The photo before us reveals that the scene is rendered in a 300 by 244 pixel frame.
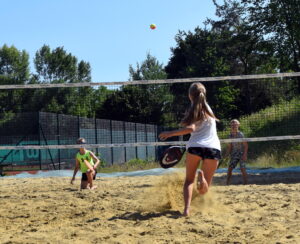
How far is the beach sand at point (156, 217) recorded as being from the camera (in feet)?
14.7

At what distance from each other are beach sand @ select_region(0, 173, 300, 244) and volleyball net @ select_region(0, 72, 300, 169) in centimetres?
219

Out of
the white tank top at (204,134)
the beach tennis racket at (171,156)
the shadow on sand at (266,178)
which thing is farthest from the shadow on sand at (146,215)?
the shadow on sand at (266,178)

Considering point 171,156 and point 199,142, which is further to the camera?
point 171,156

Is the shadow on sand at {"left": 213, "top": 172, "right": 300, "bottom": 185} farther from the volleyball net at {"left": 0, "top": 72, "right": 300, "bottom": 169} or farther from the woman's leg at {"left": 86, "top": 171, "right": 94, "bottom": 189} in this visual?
the woman's leg at {"left": 86, "top": 171, "right": 94, "bottom": 189}

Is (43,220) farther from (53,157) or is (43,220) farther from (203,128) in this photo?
(53,157)

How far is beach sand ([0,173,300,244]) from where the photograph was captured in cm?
448

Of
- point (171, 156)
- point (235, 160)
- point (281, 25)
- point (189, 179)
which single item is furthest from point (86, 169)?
point (281, 25)

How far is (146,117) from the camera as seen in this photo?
44.1 feet

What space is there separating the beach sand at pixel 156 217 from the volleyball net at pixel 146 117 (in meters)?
2.19

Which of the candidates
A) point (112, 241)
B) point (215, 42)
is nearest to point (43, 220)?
point (112, 241)

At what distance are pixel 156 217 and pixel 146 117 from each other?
8.23 m

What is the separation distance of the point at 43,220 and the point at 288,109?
8371mm

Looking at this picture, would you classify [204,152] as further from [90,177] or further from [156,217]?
[90,177]

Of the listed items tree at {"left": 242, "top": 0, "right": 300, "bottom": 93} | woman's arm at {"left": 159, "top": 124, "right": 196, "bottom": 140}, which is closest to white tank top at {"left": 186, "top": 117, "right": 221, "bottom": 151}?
woman's arm at {"left": 159, "top": 124, "right": 196, "bottom": 140}
